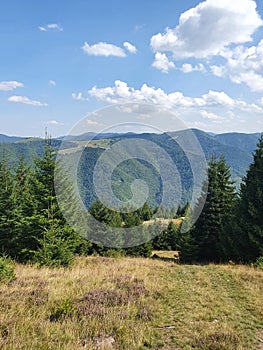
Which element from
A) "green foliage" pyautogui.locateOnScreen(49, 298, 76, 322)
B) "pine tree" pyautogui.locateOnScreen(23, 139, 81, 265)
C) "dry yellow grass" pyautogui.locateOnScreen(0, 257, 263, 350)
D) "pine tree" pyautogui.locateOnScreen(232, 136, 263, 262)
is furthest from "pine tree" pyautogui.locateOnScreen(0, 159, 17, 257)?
"pine tree" pyautogui.locateOnScreen(232, 136, 263, 262)

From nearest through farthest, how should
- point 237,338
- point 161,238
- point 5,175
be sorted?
point 237,338 → point 5,175 → point 161,238

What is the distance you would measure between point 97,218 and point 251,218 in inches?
707

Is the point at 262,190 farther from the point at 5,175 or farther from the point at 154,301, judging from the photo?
the point at 5,175

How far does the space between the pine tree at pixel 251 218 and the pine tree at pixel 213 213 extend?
231 inches

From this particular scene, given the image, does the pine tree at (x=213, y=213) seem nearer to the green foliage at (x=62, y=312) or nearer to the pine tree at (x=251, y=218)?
the pine tree at (x=251, y=218)

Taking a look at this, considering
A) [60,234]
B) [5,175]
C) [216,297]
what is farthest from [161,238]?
[216,297]

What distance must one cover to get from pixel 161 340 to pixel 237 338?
153cm

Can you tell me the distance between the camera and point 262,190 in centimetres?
1816

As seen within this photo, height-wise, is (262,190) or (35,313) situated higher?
(262,190)

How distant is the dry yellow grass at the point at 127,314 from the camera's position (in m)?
4.93

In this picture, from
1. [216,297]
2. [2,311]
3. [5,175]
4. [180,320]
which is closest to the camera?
[2,311]

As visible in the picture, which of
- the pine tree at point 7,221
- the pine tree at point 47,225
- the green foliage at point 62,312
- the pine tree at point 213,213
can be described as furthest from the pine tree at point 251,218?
the pine tree at point 7,221

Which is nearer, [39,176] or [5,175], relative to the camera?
[39,176]

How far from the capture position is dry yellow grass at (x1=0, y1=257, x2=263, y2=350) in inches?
194
